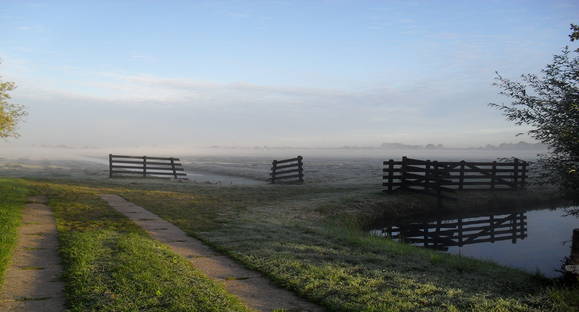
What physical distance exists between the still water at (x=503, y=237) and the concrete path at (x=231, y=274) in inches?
320

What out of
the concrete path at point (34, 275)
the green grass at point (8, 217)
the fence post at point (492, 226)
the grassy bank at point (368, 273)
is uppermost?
the green grass at point (8, 217)

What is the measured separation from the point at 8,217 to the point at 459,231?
54.2 feet

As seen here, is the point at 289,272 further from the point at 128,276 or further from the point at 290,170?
the point at 290,170

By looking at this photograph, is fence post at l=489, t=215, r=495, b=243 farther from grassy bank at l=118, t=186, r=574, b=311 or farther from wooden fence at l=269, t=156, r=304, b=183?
wooden fence at l=269, t=156, r=304, b=183

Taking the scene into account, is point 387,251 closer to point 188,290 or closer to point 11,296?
point 188,290

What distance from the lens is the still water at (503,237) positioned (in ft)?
42.6

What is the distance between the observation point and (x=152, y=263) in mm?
7543

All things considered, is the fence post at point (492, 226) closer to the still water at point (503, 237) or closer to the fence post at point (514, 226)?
the still water at point (503, 237)

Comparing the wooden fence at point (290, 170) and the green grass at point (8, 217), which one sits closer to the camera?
the green grass at point (8, 217)

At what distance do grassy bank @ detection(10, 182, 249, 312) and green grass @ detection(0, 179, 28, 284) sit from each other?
969mm

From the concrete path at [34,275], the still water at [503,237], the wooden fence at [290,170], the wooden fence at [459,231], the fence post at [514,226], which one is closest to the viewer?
the concrete path at [34,275]

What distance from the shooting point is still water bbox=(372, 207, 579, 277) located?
42.6ft

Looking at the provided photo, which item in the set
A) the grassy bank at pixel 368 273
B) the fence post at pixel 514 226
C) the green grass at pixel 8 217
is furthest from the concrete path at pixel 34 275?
the fence post at pixel 514 226

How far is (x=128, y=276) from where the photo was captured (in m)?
6.79
